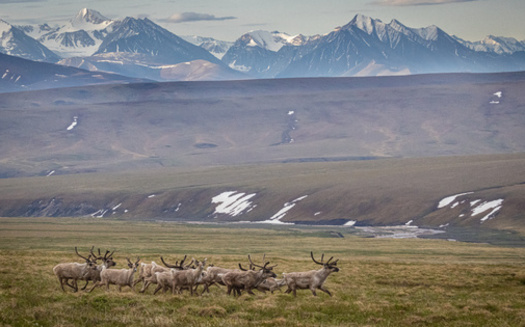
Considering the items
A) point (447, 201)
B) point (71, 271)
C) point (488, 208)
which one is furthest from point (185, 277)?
point (447, 201)

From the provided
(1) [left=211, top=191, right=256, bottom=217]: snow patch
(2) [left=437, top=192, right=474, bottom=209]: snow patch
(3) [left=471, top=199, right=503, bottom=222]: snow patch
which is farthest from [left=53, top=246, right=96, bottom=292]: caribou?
(1) [left=211, top=191, right=256, bottom=217]: snow patch

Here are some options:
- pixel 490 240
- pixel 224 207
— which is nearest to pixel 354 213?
pixel 224 207

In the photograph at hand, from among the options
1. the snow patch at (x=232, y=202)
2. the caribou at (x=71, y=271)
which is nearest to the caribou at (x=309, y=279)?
the caribou at (x=71, y=271)

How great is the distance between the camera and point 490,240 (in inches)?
4163

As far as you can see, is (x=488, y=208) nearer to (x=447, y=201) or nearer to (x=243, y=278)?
(x=447, y=201)

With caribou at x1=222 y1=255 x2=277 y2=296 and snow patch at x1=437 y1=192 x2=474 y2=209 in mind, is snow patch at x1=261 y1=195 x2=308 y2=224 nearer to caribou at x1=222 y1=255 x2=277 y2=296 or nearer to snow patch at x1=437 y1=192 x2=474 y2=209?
snow patch at x1=437 y1=192 x2=474 y2=209

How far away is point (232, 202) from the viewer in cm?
16962

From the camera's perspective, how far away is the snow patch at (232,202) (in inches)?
6386

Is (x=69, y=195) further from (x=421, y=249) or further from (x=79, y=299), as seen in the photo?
(x=79, y=299)

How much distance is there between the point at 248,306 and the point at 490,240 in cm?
8370

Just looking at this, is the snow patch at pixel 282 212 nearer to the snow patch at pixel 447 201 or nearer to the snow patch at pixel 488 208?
the snow patch at pixel 447 201

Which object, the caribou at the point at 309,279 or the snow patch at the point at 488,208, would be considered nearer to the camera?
the caribou at the point at 309,279

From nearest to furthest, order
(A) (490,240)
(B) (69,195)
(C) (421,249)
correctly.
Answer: (C) (421,249) → (A) (490,240) → (B) (69,195)

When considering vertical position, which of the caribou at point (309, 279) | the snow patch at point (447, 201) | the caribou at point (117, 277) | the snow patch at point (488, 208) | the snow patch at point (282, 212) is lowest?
the snow patch at point (282, 212)
